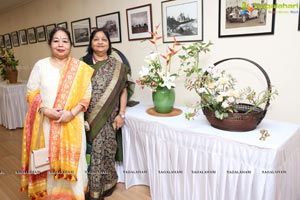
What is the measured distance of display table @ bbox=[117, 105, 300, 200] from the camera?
3.92 feet

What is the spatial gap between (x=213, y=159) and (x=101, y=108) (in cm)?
93

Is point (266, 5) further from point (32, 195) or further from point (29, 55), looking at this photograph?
point (29, 55)

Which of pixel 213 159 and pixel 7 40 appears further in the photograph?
pixel 7 40

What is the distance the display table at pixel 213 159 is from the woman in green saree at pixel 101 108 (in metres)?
0.18

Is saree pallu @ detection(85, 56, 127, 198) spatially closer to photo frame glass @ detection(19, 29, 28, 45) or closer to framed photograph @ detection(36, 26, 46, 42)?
framed photograph @ detection(36, 26, 46, 42)

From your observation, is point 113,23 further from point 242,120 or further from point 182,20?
point 242,120

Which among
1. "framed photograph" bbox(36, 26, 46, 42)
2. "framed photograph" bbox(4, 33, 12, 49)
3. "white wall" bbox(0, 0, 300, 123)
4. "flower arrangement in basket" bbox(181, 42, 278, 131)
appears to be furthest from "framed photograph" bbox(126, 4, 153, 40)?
"framed photograph" bbox(4, 33, 12, 49)

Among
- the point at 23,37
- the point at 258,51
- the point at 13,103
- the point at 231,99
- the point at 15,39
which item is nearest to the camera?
the point at 231,99

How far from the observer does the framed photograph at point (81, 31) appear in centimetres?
295

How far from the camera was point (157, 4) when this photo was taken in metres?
2.11

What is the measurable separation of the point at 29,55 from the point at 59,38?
10.6 feet

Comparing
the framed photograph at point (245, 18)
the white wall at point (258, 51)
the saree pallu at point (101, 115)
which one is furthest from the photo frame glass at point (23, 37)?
the framed photograph at point (245, 18)

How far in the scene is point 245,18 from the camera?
1596 millimetres

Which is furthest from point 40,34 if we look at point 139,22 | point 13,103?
point 139,22
